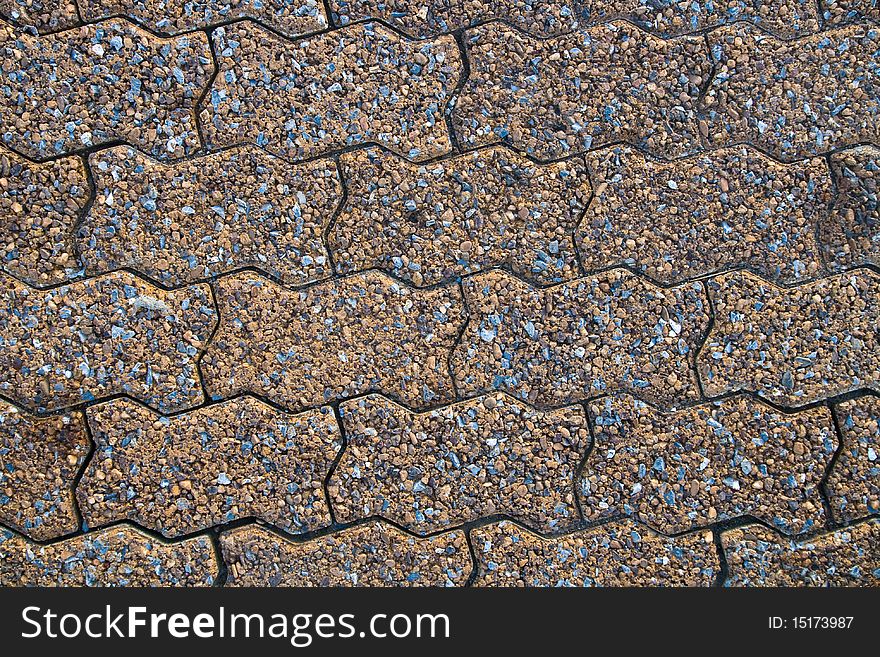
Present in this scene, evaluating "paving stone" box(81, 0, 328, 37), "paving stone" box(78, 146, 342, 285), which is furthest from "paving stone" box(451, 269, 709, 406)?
"paving stone" box(81, 0, 328, 37)

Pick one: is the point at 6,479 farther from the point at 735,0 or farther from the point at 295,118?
the point at 735,0

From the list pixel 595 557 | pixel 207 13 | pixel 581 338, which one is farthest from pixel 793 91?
pixel 207 13

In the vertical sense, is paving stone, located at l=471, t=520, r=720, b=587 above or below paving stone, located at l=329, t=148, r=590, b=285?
below

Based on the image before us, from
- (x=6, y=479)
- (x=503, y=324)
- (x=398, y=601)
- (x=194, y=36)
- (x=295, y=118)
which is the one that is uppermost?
(x=194, y=36)

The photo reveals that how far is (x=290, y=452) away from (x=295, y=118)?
872 mm

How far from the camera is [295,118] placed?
83.6 inches

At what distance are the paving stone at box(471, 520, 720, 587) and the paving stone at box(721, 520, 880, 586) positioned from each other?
6 centimetres

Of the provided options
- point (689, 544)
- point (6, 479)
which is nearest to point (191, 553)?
point (6, 479)

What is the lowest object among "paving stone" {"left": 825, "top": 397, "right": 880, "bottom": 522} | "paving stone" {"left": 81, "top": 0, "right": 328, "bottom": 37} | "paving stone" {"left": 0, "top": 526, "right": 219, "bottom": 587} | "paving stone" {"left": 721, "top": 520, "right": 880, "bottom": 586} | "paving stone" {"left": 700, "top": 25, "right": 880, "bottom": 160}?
"paving stone" {"left": 721, "top": 520, "right": 880, "bottom": 586}

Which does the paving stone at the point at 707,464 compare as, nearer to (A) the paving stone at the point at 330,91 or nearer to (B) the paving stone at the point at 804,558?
(B) the paving stone at the point at 804,558

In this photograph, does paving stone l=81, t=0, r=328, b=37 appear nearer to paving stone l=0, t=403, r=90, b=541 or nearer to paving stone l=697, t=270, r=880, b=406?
paving stone l=0, t=403, r=90, b=541

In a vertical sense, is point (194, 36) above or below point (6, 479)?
above

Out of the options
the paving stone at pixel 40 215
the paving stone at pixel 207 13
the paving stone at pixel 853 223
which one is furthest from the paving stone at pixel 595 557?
the paving stone at pixel 207 13

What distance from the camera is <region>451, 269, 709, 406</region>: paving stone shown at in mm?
2100
